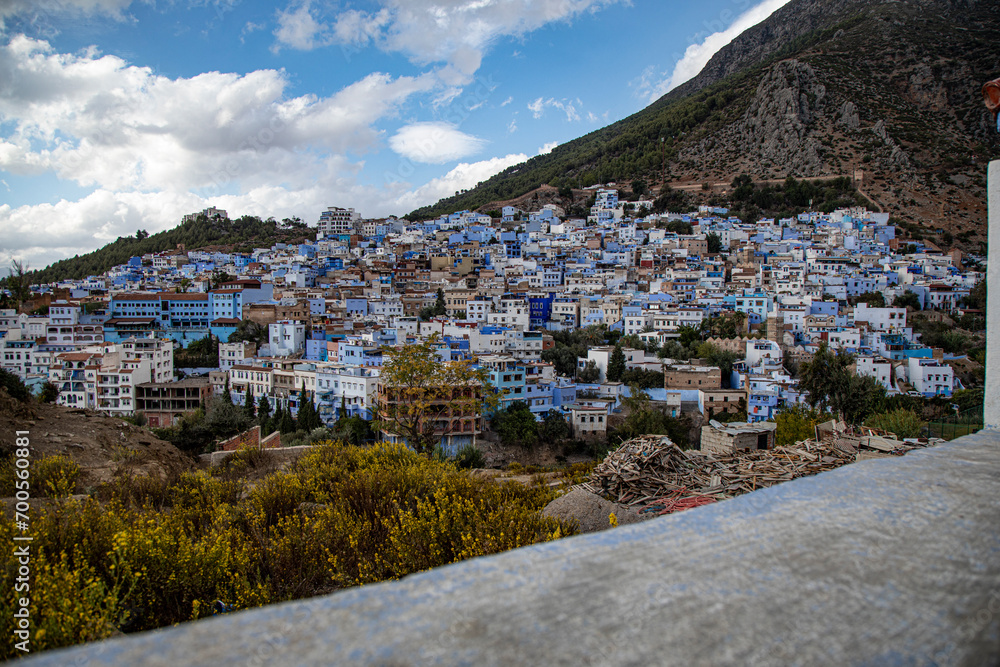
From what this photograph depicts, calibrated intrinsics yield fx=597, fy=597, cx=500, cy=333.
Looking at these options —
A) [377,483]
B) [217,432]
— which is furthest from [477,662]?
[217,432]

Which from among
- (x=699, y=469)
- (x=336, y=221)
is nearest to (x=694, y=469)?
(x=699, y=469)

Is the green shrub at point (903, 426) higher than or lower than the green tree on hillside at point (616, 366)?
higher

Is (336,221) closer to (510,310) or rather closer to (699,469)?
(510,310)

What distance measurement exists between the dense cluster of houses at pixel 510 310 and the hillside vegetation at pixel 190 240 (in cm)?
639

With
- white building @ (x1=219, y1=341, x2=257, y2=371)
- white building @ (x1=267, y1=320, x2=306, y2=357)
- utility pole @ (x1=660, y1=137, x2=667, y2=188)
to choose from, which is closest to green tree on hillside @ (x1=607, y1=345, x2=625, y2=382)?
white building @ (x1=267, y1=320, x2=306, y2=357)

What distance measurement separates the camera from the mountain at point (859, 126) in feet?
181

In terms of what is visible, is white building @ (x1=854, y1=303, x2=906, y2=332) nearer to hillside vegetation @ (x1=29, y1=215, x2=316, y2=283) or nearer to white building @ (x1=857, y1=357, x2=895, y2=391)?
white building @ (x1=857, y1=357, x2=895, y2=391)

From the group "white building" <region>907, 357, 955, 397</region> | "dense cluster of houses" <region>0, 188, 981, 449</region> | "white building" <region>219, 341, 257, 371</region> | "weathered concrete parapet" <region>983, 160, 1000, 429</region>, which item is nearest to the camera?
"weathered concrete parapet" <region>983, 160, 1000, 429</region>

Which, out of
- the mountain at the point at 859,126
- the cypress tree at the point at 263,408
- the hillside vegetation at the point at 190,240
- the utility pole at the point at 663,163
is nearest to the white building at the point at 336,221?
the hillside vegetation at the point at 190,240

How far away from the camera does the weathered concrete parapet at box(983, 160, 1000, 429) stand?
2291mm

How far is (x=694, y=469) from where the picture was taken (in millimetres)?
5977

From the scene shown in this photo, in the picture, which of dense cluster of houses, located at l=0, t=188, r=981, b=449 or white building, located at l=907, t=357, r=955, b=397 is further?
Answer: dense cluster of houses, located at l=0, t=188, r=981, b=449

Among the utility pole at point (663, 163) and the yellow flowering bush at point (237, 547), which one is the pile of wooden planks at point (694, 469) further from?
the utility pole at point (663, 163)

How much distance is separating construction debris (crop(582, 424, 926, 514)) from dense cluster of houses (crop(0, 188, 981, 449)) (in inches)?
600
